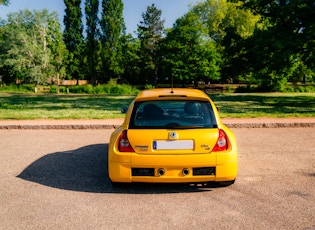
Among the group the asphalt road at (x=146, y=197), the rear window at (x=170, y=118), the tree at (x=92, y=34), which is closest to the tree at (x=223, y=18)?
the tree at (x=92, y=34)

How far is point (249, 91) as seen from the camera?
4519 cm

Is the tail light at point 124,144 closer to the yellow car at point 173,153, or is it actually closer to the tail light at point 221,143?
the yellow car at point 173,153

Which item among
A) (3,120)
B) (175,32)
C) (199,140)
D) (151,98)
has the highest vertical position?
(175,32)

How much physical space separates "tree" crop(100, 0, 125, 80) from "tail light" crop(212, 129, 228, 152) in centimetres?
6317

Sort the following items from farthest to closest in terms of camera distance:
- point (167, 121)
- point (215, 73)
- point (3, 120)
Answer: point (215, 73) < point (3, 120) < point (167, 121)

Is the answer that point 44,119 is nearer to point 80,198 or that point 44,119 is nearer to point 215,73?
point 80,198

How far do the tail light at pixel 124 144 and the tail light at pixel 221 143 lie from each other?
1123 millimetres

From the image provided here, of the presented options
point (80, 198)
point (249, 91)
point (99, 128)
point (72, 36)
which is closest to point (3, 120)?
point (99, 128)

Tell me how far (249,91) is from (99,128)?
1471 inches

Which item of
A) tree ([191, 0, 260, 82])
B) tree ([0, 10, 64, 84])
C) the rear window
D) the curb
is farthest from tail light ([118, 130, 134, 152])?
tree ([191, 0, 260, 82])

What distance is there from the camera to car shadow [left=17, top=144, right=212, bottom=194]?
466 cm

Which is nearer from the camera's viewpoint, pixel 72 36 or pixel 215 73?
pixel 215 73

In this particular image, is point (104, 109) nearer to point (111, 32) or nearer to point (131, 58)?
point (111, 32)

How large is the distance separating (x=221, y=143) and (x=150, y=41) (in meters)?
68.6
